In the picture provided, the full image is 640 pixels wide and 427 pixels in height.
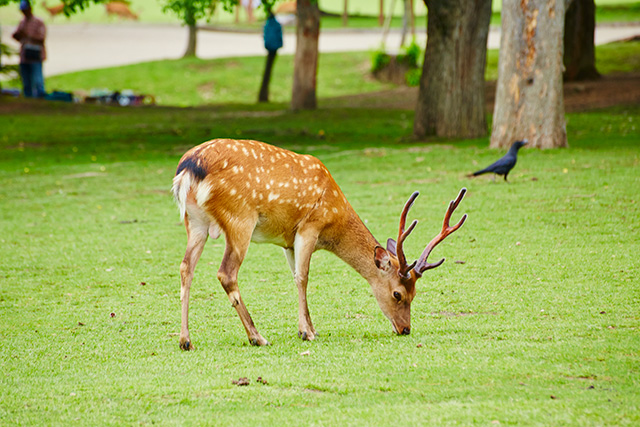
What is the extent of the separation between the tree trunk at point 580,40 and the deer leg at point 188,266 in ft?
65.8

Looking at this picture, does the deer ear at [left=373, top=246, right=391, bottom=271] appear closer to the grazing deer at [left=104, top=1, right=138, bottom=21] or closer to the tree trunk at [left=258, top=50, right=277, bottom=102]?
the tree trunk at [left=258, top=50, right=277, bottom=102]

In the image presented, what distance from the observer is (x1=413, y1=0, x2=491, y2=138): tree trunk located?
16.0 meters

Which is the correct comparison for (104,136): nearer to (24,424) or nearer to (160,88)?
(160,88)

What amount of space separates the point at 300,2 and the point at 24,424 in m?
19.5

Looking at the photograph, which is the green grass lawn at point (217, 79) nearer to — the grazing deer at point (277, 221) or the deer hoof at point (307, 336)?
the grazing deer at point (277, 221)

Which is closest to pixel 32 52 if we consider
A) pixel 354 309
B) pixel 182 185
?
pixel 354 309

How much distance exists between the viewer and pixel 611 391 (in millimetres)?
4375

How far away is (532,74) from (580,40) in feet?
36.0

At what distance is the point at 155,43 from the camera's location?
5034 centimetres

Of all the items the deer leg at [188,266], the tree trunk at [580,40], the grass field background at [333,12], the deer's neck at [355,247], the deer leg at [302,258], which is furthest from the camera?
the grass field background at [333,12]

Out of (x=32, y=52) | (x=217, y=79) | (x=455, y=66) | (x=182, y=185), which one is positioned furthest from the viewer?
(x=217, y=79)

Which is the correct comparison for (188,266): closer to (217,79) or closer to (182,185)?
(182,185)

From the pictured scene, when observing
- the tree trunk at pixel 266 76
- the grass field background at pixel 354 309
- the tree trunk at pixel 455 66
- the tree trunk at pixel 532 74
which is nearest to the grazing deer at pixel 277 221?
the grass field background at pixel 354 309

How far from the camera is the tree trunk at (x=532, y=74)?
13.7m
